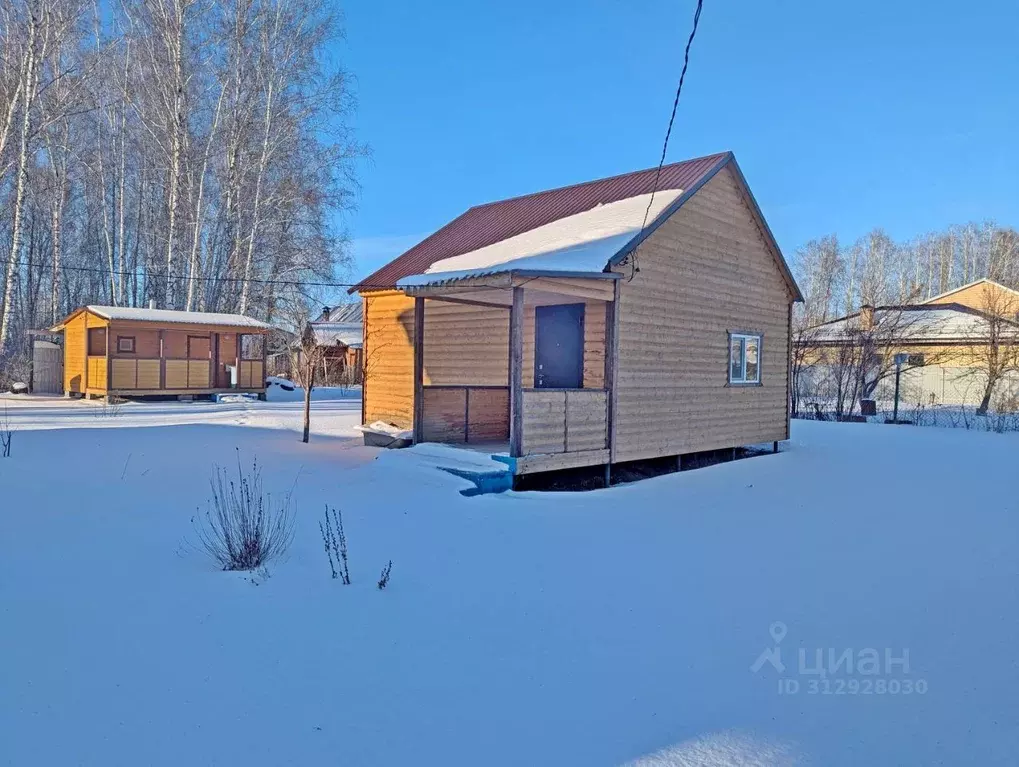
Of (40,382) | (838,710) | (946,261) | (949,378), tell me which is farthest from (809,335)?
(946,261)

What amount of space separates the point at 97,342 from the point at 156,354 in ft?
6.74

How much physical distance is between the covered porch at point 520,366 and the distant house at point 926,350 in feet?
45.1

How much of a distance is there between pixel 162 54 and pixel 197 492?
22.0 m

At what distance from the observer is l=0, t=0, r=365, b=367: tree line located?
22078mm

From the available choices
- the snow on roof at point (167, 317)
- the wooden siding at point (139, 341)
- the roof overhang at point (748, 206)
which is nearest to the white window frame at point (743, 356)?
the roof overhang at point (748, 206)

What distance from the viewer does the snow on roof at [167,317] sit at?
1934 cm

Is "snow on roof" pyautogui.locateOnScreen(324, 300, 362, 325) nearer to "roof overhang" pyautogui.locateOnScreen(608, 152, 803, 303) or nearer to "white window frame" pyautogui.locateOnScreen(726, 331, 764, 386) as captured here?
"roof overhang" pyautogui.locateOnScreen(608, 152, 803, 303)

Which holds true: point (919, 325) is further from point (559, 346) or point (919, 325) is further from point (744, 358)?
point (559, 346)

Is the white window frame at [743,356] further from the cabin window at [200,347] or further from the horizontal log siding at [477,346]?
the cabin window at [200,347]

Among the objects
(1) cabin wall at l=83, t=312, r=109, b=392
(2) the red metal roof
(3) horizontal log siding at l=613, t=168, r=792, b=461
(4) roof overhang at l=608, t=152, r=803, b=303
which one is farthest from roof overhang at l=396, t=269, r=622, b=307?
(1) cabin wall at l=83, t=312, r=109, b=392

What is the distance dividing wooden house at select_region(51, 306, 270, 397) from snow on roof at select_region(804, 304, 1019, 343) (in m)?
19.0

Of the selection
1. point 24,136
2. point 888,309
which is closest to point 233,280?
Result: point 24,136

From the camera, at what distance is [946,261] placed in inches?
1914

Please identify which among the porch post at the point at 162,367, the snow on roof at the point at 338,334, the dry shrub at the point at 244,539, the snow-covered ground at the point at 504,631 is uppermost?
the snow on roof at the point at 338,334
